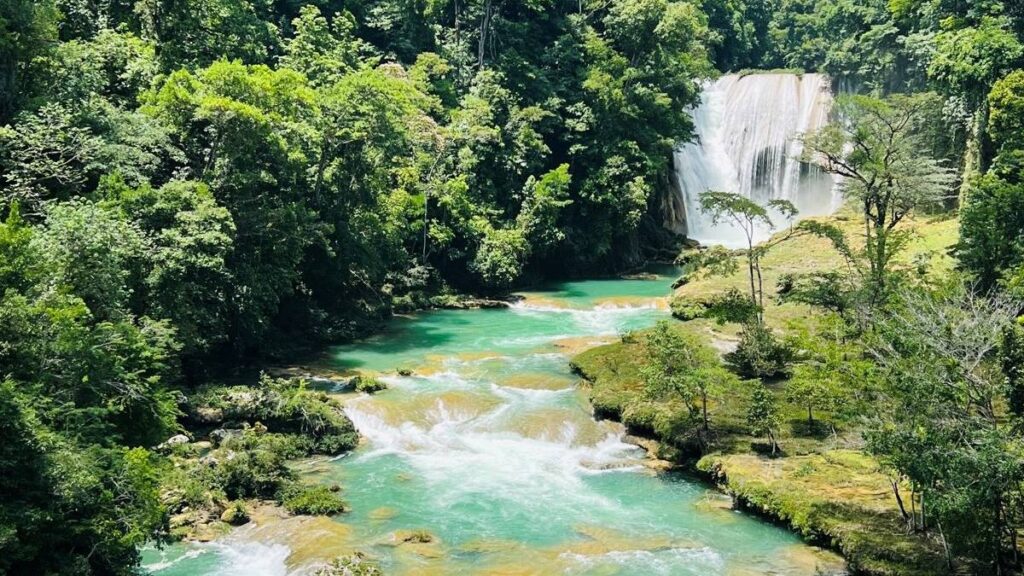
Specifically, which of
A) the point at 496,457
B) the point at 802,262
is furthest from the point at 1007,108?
the point at 496,457

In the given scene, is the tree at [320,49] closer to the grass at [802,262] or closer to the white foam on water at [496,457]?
the grass at [802,262]

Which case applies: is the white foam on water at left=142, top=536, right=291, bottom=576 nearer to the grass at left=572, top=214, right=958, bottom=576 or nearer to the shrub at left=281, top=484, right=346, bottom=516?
the shrub at left=281, top=484, right=346, bottom=516

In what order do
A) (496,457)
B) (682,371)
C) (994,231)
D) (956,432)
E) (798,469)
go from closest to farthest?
(956,432), (798,469), (682,371), (496,457), (994,231)

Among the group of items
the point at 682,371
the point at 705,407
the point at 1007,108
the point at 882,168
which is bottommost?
the point at 705,407

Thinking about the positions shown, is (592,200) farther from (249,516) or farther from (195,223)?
(249,516)

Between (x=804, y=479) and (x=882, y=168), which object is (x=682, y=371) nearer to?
(x=804, y=479)

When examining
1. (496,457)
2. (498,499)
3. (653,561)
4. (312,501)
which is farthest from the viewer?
(496,457)

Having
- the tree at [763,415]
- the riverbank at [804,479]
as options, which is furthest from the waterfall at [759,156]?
the tree at [763,415]
